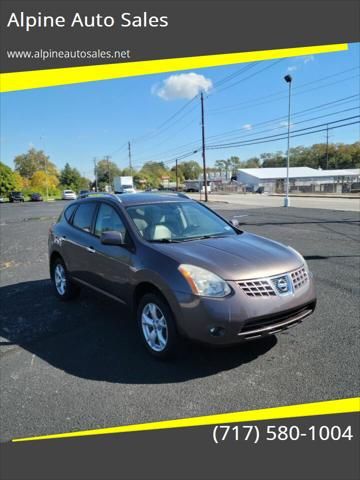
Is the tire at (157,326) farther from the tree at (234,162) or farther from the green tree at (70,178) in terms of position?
the tree at (234,162)

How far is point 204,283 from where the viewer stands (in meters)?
3.17

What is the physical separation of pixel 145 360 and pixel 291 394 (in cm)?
142

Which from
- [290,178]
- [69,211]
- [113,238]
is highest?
[290,178]

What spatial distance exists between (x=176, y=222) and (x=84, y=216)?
150cm

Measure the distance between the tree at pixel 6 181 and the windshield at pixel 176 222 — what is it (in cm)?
7051

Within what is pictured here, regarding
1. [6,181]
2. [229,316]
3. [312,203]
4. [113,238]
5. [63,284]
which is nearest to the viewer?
[229,316]

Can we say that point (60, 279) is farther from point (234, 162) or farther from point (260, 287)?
point (234, 162)

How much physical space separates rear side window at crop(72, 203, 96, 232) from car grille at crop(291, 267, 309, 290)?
271cm

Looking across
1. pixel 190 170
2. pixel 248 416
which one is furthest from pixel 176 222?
pixel 190 170

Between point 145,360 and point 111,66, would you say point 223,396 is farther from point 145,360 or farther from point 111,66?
point 111,66

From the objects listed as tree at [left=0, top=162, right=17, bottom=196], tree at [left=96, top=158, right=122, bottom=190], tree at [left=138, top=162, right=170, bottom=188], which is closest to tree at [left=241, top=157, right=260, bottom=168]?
tree at [left=138, top=162, right=170, bottom=188]

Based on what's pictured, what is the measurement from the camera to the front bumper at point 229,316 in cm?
307

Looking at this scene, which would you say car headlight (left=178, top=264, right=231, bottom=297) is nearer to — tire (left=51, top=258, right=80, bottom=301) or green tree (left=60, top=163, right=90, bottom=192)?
tire (left=51, top=258, right=80, bottom=301)

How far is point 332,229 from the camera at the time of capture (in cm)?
1320
